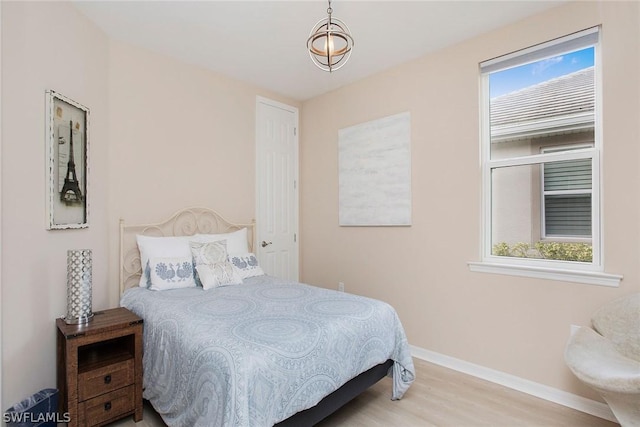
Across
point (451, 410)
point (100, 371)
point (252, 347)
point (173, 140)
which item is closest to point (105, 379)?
point (100, 371)

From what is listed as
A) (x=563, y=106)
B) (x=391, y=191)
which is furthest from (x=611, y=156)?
(x=391, y=191)

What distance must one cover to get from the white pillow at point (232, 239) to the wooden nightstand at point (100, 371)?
0.95 meters

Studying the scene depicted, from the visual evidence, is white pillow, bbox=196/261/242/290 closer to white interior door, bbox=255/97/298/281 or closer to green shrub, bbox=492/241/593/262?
white interior door, bbox=255/97/298/281

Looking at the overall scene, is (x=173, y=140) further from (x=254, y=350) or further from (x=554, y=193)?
(x=554, y=193)

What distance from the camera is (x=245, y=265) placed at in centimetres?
302

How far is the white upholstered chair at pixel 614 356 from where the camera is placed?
1.52 m

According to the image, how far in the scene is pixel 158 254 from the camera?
2.64 meters

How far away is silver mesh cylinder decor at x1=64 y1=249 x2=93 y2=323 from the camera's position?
1.96 meters

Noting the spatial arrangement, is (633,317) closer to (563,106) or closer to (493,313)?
(493,313)

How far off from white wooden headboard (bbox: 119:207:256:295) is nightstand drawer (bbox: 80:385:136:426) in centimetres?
92

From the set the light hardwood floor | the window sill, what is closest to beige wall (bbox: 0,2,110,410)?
the light hardwood floor

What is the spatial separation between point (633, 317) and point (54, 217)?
138 inches

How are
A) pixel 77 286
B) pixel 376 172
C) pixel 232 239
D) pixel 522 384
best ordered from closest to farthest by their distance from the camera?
pixel 77 286, pixel 522 384, pixel 232 239, pixel 376 172

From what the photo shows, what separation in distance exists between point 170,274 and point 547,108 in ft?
10.4
